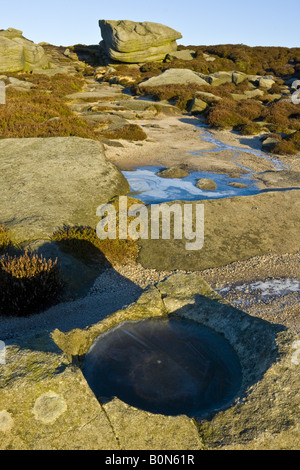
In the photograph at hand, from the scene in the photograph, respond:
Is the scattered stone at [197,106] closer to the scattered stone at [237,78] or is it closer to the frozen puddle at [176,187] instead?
the scattered stone at [237,78]

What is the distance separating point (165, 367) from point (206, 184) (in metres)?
10.3

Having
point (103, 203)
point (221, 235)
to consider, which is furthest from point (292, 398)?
point (103, 203)

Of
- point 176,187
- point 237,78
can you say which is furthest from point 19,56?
point 176,187

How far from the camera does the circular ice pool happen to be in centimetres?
397

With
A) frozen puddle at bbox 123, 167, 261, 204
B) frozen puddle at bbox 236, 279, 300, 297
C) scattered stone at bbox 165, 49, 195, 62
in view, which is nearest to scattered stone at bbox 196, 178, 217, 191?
frozen puddle at bbox 123, 167, 261, 204

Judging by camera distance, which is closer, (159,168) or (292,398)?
(292,398)

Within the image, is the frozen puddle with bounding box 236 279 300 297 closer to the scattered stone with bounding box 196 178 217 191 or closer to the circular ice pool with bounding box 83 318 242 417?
the circular ice pool with bounding box 83 318 242 417

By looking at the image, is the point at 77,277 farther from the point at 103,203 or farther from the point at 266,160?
the point at 266,160

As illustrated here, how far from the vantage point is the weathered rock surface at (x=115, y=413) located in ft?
10.8

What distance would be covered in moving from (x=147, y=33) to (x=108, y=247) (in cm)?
5460

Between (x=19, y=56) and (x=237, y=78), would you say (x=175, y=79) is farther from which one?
(x=19, y=56)

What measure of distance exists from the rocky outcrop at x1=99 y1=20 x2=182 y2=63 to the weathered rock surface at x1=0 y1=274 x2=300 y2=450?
5761 cm

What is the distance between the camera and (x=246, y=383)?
4.14m

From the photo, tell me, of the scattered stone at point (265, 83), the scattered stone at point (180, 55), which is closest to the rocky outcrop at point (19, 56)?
the scattered stone at point (180, 55)
